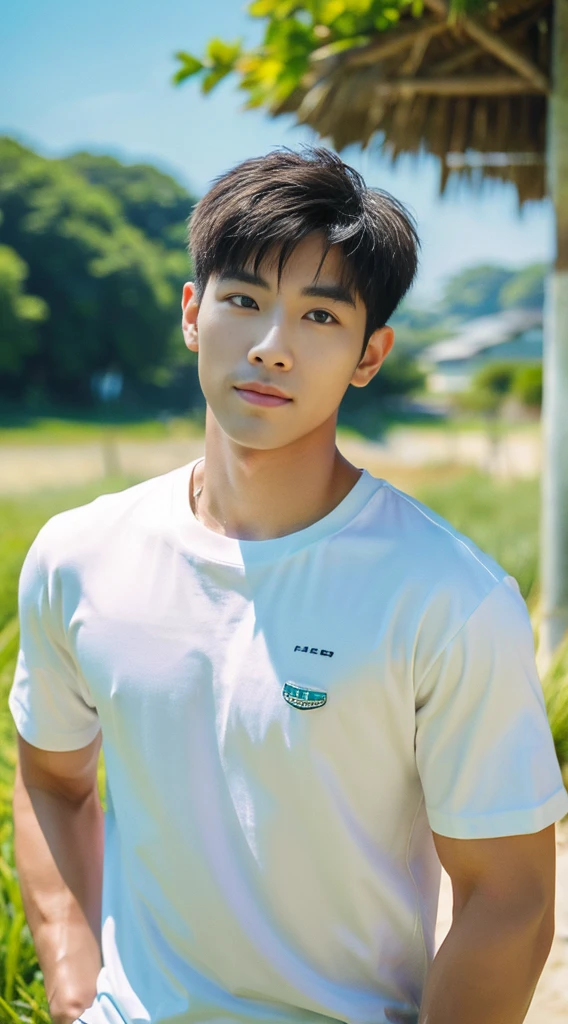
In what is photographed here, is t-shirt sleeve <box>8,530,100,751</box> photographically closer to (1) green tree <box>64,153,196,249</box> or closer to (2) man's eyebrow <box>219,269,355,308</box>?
(2) man's eyebrow <box>219,269,355,308</box>

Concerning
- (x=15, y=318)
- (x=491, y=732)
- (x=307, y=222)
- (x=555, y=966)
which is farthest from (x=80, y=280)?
(x=491, y=732)

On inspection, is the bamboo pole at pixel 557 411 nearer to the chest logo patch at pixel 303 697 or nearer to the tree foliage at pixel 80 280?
the chest logo patch at pixel 303 697

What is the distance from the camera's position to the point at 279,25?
3.08 meters

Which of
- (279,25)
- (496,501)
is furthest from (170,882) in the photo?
(496,501)

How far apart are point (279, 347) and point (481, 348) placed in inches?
673

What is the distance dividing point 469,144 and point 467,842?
132 inches

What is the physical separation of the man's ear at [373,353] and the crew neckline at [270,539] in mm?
124

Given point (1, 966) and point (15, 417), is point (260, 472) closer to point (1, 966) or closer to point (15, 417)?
point (1, 966)

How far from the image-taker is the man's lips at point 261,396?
113 cm

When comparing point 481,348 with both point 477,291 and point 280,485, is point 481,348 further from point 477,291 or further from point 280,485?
point 280,485

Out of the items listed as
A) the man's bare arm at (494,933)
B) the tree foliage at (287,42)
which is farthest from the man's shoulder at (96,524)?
the tree foliage at (287,42)

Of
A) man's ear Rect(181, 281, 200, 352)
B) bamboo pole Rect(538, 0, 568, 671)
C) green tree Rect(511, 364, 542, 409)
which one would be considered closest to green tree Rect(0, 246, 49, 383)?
green tree Rect(511, 364, 542, 409)

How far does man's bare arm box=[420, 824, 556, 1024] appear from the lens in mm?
997

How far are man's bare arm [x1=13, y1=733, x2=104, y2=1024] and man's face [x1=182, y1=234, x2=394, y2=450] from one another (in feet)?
1.90
